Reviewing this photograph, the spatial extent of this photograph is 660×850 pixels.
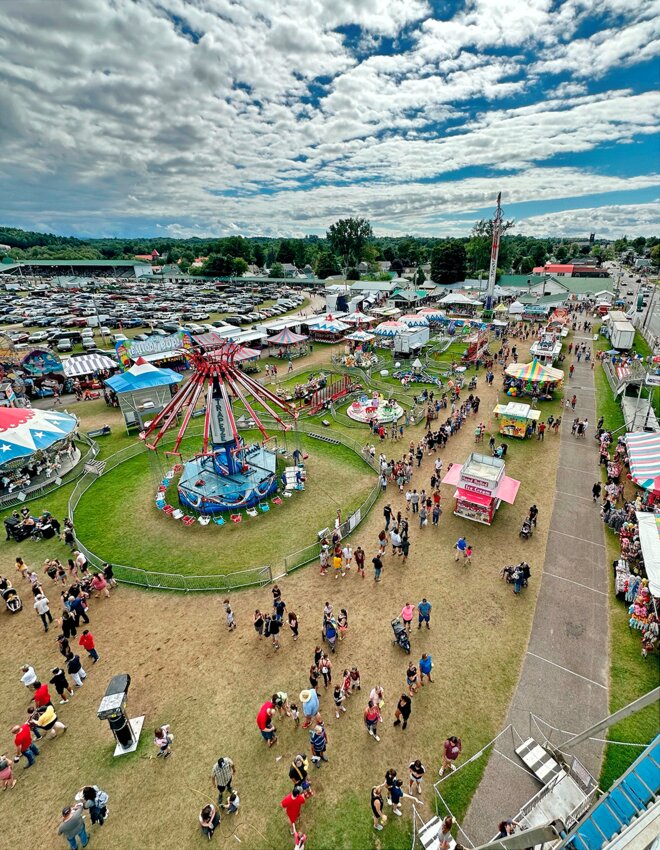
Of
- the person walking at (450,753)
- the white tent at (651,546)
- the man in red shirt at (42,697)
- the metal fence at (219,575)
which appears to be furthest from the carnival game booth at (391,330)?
the man in red shirt at (42,697)

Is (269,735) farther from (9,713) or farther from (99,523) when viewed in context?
(99,523)

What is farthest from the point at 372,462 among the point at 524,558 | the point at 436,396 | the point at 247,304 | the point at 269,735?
the point at 247,304

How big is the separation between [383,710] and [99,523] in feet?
49.2

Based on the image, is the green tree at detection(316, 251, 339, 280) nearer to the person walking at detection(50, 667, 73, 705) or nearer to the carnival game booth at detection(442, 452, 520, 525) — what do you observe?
the carnival game booth at detection(442, 452, 520, 525)

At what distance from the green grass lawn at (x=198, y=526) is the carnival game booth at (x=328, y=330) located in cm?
2944

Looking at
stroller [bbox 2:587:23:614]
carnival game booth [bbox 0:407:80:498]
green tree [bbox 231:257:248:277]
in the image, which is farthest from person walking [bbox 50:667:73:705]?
green tree [bbox 231:257:248:277]

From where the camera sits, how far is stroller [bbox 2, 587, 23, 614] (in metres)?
14.0

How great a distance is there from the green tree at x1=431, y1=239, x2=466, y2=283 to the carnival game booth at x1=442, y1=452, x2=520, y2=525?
81.9 metres

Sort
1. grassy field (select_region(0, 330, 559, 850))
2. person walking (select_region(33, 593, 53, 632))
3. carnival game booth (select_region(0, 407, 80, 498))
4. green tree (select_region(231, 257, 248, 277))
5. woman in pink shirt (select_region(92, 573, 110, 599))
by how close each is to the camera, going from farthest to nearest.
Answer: green tree (select_region(231, 257, 248, 277)), carnival game booth (select_region(0, 407, 80, 498)), woman in pink shirt (select_region(92, 573, 110, 599)), person walking (select_region(33, 593, 53, 632)), grassy field (select_region(0, 330, 559, 850))

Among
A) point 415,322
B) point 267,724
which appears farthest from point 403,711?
point 415,322

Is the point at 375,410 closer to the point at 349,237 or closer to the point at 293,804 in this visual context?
the point at 293,804

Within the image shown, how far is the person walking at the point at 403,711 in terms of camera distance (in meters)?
9.95

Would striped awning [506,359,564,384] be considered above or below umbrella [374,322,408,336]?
below

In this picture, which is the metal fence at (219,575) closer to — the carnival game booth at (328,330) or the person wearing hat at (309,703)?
the person wearing hat at (309,703)
